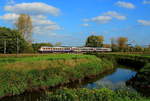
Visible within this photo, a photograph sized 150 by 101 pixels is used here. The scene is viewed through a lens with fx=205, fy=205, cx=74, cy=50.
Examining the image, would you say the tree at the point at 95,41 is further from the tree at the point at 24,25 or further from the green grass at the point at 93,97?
the green grass at the point at 93,97

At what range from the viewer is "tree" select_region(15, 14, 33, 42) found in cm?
6227

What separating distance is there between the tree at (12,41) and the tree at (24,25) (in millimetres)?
2265

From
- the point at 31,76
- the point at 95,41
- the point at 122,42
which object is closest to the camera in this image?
the point at 31,76

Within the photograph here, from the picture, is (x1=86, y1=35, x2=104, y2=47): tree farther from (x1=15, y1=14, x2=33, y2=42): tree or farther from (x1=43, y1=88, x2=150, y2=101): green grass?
(x1=43, y1=88, x2=150, y2=101): green grass

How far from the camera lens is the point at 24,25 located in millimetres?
62344

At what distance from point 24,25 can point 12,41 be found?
717 centimetres

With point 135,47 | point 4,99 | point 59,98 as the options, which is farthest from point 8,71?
point 135,47

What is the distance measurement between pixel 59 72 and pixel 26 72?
477cm

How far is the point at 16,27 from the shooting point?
64.1 m

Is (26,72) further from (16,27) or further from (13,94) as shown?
(16,27)

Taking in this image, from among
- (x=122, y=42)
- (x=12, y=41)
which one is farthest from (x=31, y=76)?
(x=122, y=42)

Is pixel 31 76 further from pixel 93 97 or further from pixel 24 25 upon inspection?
pixel 24 25

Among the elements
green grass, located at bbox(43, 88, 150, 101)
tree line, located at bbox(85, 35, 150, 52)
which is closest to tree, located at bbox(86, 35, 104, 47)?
tree line, located at bbox(85, 35, 150, 52)

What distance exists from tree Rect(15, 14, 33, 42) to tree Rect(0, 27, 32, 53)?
227 centimetres
